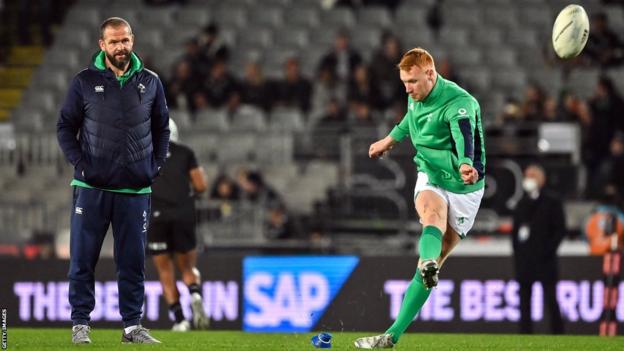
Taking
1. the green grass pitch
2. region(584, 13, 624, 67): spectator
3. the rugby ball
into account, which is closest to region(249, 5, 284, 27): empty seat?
region(584, 13, 624, 67): spectator

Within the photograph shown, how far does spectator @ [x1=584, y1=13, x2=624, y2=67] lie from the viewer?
23609mm

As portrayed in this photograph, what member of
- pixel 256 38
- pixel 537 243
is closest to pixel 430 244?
pixel 537 243

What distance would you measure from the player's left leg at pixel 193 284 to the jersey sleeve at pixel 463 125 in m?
5.08

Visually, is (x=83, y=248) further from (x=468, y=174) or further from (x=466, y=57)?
(x=466, y=57)

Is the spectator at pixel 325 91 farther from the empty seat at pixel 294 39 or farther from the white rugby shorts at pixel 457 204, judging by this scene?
the white rugby shorts at pixel 457 204

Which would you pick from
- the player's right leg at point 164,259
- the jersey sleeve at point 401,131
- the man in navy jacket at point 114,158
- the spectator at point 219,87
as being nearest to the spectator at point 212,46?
the spectator at point 219,87

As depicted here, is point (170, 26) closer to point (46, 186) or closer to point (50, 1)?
point (50, 1)

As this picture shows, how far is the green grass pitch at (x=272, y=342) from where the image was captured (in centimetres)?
1001

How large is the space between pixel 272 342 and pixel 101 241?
5.27ft

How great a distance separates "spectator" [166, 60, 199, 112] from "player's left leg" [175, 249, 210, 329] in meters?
8.84

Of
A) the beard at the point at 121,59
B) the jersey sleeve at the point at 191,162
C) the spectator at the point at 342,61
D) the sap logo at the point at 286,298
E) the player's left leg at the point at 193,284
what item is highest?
the spectator at the point at 342,61

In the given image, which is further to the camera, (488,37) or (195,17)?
(195,17)

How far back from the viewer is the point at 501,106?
75.5 feet

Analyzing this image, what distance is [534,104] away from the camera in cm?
2198
